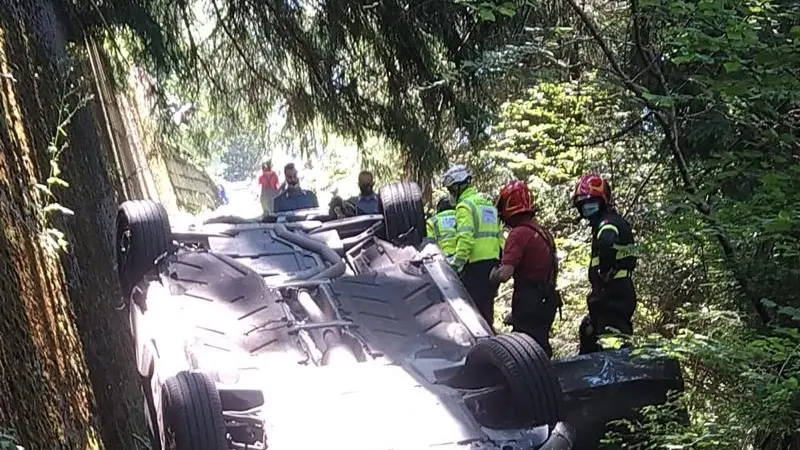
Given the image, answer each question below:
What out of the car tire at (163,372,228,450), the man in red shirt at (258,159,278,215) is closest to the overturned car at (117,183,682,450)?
the car tire at (163,372,228,450)

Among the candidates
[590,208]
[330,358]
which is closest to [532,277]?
[590,208]

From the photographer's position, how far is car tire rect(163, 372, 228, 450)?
4.25 metres

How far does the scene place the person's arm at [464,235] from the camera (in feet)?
23.1

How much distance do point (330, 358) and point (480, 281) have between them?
2309mm

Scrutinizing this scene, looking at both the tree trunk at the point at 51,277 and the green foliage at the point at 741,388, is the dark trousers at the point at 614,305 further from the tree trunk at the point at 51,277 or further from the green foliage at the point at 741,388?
the tree trunk at the point at 51,277

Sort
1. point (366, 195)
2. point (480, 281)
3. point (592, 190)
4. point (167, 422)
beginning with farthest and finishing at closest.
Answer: point (366, 195) < point (480, 281) < point (592, 190) < point (167, 422)

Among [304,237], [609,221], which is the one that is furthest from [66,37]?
[609,221]

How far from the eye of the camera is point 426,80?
8422 mm

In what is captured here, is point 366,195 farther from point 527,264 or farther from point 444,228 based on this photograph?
point 527,264

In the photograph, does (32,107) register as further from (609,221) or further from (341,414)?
(609,221)

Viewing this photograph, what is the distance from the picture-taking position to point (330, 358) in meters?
5.13

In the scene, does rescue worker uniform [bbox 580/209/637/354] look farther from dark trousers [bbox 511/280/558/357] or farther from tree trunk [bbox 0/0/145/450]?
tree trunk [bbox 0/0/145/450]

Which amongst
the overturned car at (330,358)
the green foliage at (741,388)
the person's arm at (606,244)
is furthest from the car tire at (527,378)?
the person's arm at (606,244)

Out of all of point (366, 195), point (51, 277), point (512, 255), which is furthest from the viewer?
point (366, 195)
